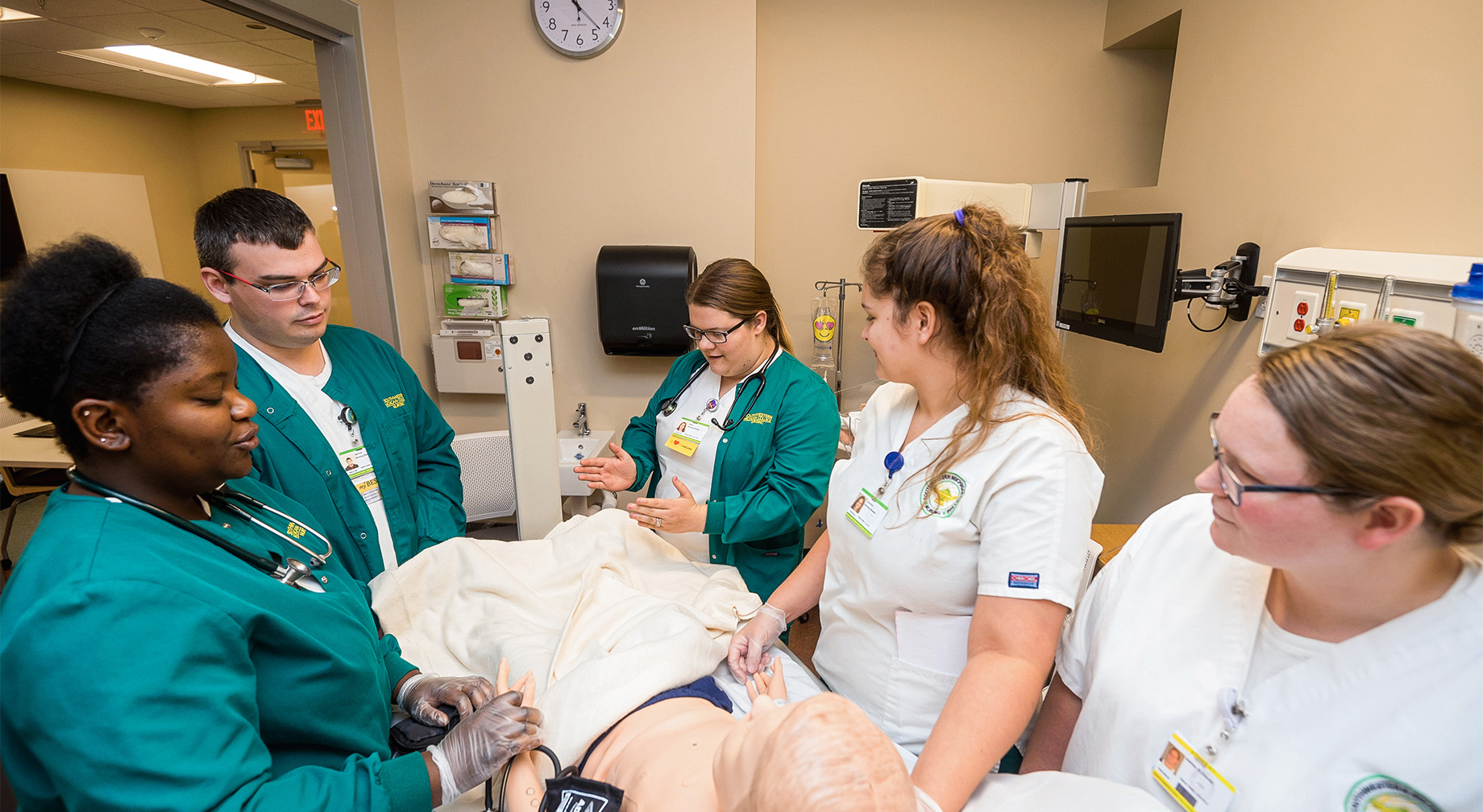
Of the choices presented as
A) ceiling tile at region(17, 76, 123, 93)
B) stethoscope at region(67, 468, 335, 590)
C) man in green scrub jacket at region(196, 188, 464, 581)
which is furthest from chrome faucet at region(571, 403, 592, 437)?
ceiling tile at region(17, 76, 123, 93)

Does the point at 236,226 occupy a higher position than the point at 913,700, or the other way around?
the point at 236,226

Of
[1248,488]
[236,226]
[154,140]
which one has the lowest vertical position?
[1248,488]

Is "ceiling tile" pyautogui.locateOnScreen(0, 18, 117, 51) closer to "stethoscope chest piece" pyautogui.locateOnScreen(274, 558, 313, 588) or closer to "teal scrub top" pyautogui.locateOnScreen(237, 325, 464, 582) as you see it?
"teal scrub top" pyautogui.locateOnScreen(237, 325, 464, 582)

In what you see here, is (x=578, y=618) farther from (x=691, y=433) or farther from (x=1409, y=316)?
(x=1409, y=316)

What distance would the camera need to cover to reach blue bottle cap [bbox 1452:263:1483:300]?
1.17 m

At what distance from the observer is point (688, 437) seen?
1.95 metres

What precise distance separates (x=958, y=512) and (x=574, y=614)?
826 mm

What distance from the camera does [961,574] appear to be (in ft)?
3.49

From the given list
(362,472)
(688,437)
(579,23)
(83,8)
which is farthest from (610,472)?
(83,8)

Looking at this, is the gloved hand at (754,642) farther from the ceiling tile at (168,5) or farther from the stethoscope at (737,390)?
the ceiling tile at (168,5)

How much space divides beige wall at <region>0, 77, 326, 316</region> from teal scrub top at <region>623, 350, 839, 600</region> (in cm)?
340

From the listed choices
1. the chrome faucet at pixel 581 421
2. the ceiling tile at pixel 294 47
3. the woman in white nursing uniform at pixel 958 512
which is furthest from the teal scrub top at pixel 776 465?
the ceiling tile at pixel 294 47

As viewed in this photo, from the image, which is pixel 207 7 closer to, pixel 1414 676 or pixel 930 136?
pixel 930 136

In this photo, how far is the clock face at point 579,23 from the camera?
2.84m
